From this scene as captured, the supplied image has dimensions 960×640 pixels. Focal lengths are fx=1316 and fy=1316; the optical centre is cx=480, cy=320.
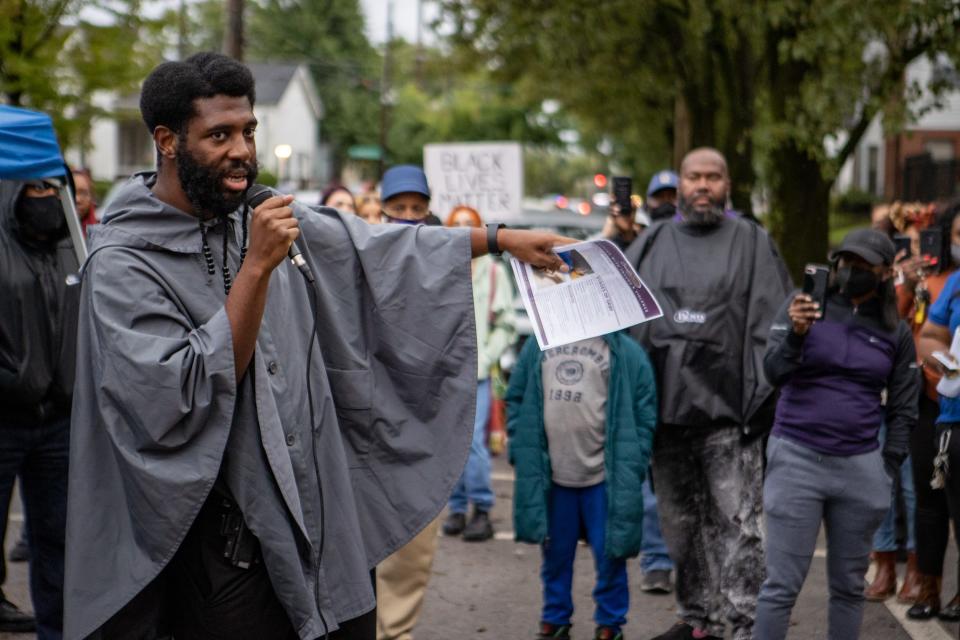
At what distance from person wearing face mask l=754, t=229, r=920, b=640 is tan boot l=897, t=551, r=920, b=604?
1.64 m

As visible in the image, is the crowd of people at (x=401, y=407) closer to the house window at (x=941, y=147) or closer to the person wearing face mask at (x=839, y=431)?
the person wearing face mask at (x=839, y=431)

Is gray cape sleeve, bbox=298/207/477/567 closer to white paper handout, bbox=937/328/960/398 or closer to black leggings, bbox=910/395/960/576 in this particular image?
white paper handout, bbox=937/328/960/398

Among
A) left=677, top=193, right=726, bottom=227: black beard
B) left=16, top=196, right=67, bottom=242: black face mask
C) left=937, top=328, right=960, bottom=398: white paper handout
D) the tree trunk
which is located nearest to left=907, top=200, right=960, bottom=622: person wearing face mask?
left=937, top=328, right=960, bottom=398: white paper handout

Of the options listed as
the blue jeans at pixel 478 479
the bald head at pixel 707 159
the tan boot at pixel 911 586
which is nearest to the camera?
the bald head at pixel 707 159

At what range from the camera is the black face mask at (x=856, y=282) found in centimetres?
541

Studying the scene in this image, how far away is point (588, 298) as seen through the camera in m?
3.72

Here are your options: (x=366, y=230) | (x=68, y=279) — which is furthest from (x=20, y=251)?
(x=366, y=230)

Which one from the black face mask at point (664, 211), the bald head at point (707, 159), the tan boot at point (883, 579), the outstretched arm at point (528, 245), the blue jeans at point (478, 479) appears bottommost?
the tan boot at point (883, 579)

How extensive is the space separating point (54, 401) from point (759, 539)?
10.3ft

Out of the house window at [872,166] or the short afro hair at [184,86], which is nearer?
the short afro hair at [184,86]

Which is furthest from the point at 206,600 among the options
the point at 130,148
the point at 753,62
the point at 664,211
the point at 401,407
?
the point at 130,148

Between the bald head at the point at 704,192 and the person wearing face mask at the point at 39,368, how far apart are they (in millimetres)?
2786

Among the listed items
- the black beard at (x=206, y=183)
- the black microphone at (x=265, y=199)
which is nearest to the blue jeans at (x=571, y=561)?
the black microphone at (x=265, y=199)

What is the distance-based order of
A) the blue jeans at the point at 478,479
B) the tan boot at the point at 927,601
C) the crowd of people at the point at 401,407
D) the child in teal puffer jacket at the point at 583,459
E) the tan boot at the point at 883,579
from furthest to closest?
the blue jeans at the point at 478,479, the tan boot at the point at 883,579, the tan boot at the point at 927,601, the child in teal puffer jacket at the point at 583,459, the crowd of people at the point at 401,407
